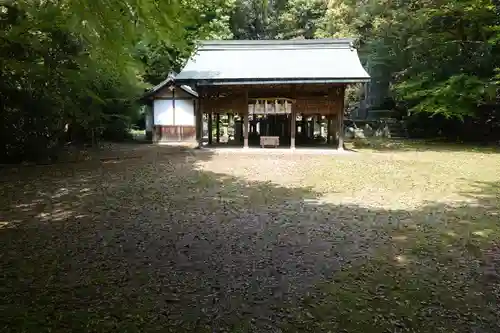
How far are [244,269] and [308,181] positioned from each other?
5647 millimetres

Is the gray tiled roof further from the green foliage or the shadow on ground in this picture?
the shadow on ground

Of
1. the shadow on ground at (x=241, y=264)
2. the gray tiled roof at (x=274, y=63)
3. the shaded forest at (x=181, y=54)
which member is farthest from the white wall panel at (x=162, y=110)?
the shadow on ground at (x=241, y=264)

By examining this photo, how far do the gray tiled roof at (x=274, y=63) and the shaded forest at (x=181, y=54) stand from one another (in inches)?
49.0

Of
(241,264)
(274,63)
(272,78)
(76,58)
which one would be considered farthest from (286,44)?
Result: (241,264)

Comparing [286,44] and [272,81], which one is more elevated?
[286,44]

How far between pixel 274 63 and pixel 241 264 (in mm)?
13703

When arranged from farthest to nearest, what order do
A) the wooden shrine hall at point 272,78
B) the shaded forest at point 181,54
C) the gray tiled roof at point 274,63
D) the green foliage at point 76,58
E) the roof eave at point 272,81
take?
the wooden shrine hall at point 272,78 → the gray tiled roof at point 274,63 → the roof eave at point 272,81 → the shaded forest at point 181,54 → the green foliage at point 76,58

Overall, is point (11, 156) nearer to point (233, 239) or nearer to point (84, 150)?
point (84, 150)

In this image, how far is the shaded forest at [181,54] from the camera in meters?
4.55

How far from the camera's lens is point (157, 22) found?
4047 millimetres

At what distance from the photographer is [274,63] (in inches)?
674

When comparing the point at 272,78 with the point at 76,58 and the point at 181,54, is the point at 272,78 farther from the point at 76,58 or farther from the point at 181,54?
the point at 76,58

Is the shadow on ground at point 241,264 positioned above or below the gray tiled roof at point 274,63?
below

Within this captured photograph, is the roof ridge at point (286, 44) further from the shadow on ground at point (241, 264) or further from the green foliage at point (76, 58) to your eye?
the shadow on ground at point (241, 264)
